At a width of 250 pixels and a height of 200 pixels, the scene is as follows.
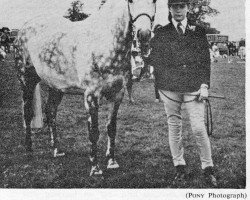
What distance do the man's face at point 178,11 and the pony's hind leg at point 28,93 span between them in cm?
189

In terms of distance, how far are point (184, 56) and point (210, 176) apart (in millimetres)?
1067

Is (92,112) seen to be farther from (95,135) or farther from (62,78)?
(62,78)

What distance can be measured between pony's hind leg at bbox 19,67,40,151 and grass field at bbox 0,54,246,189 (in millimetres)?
182

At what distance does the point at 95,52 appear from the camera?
3545 millimetres

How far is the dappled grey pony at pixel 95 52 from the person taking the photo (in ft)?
11.1

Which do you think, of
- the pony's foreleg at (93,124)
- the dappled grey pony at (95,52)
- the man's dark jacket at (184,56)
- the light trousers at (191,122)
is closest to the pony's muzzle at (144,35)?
the dappled grey pony at (95,52)

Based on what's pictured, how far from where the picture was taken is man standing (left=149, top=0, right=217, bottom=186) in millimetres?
3320

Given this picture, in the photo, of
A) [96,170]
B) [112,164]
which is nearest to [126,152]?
[112,164]

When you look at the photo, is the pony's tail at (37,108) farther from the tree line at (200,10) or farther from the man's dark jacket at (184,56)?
the man's dark jacket at (184,56)

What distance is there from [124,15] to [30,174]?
1772 mm

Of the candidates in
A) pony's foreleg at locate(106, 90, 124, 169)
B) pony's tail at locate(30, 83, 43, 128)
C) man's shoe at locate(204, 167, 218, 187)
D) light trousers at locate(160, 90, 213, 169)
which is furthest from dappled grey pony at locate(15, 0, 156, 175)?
man's shoe at locate(204, 167, 218, 187)

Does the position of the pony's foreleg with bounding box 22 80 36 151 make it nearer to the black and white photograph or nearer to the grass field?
the black and white photograph

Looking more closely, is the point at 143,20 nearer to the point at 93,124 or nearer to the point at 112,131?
the point at 93,124

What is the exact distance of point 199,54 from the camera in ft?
10.9
